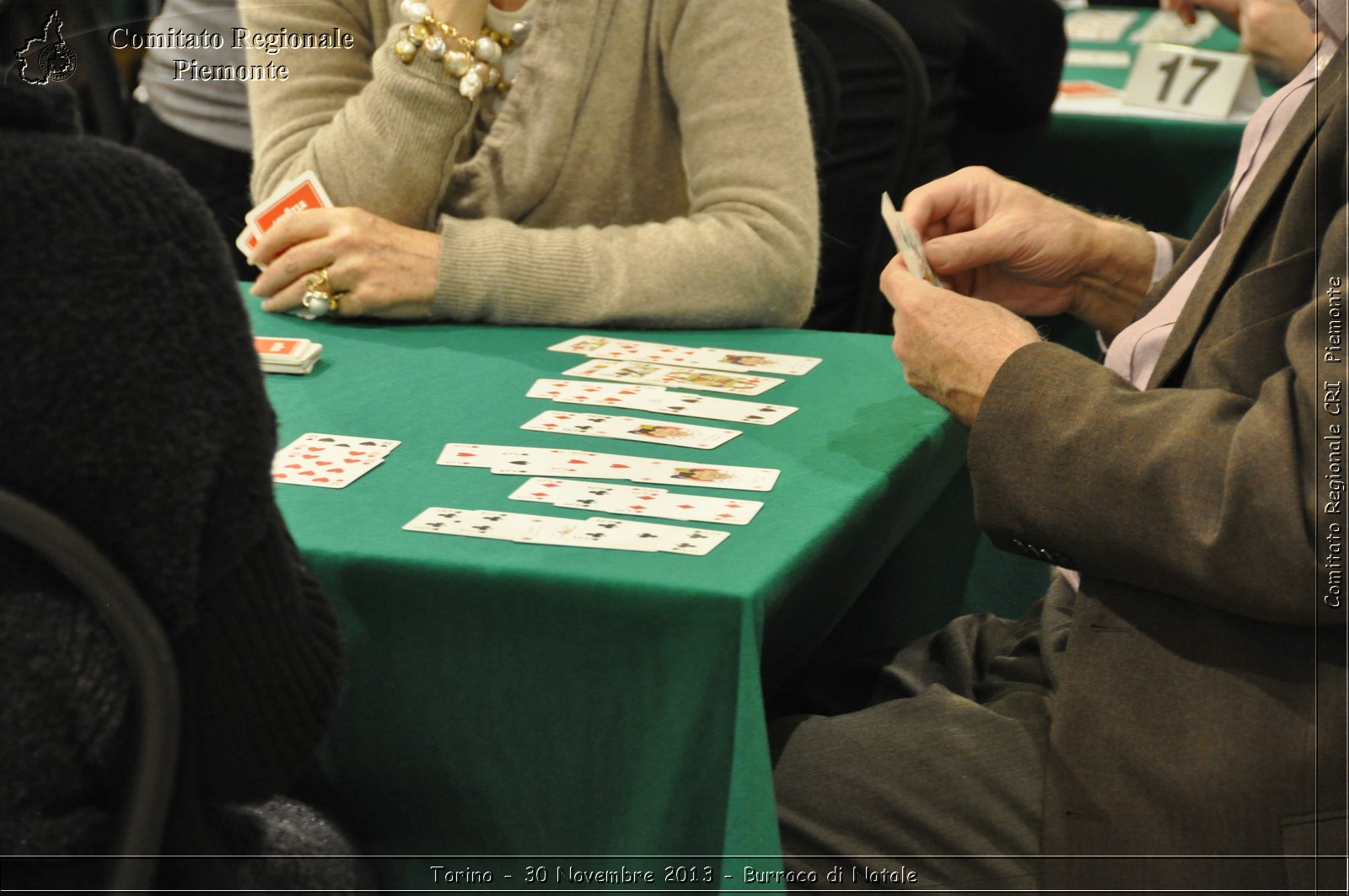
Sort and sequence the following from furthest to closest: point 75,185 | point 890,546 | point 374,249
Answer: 1. point 374,249
2. point 890,546
3. point 75,185

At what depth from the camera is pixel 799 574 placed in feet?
3.22

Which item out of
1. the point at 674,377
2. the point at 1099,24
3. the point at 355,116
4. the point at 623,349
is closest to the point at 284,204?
the point at 355,116

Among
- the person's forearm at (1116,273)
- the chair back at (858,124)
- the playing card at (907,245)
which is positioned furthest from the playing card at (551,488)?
the chair back at (858,124)

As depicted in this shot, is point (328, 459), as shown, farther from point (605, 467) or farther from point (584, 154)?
point (584, 154)

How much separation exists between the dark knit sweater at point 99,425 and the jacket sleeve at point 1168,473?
1.81 ft

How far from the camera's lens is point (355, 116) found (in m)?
1.69

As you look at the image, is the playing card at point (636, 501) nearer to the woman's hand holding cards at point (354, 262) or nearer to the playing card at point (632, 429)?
the playing card at point (632, 429)

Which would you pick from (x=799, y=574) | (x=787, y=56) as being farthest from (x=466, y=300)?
(x=799, y=574)

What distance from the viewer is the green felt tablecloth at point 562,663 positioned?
911mm

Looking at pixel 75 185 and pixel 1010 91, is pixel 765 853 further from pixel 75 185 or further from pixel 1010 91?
pixel 1010 91

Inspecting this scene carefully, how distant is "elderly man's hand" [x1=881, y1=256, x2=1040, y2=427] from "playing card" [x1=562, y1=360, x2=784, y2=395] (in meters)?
0.21

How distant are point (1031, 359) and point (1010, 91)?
6.21ft

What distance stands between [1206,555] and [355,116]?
1.24 m

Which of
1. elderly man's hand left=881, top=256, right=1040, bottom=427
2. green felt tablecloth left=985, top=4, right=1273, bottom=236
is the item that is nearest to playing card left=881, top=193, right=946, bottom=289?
elderly man's hand left=881, top=256, right=1040, bottom=427
